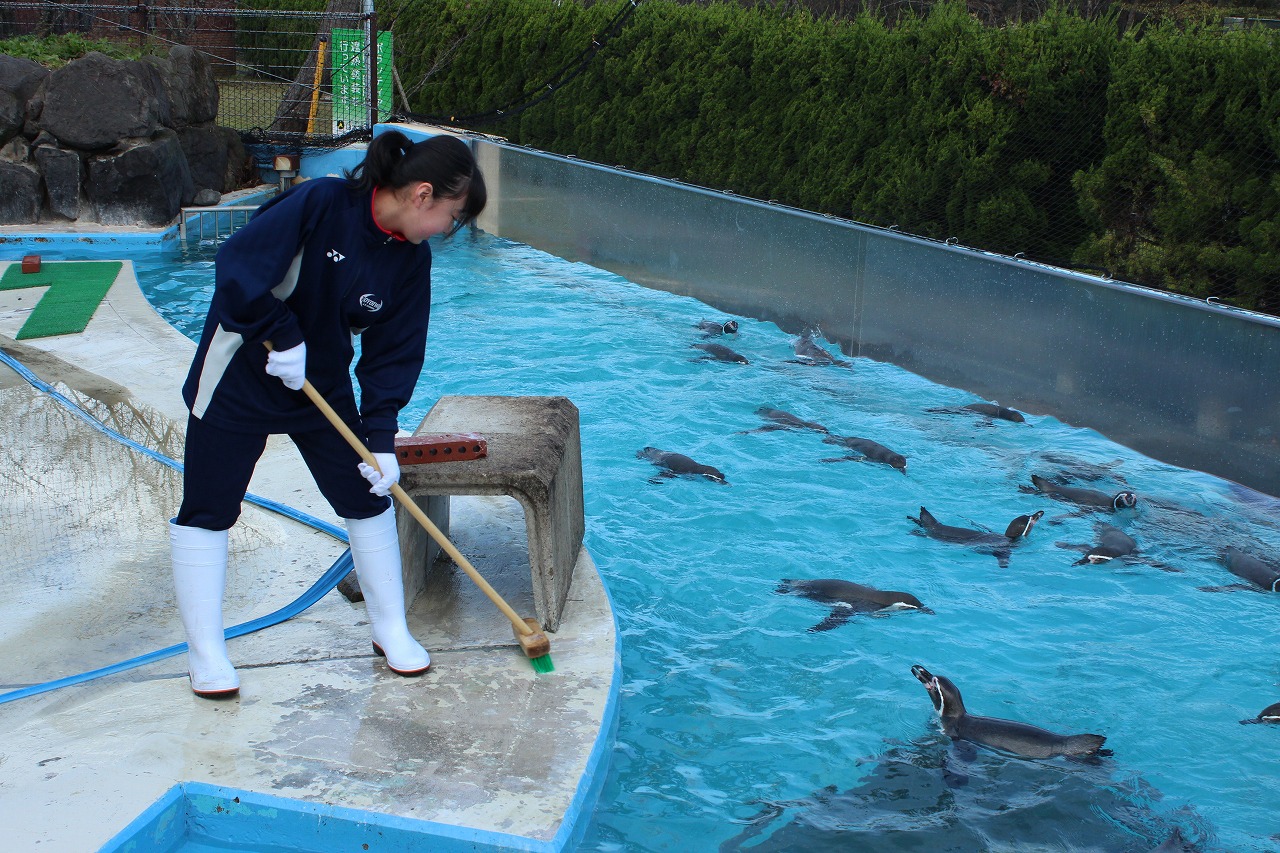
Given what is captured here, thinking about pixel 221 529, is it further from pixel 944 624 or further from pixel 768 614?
pixel 944 624

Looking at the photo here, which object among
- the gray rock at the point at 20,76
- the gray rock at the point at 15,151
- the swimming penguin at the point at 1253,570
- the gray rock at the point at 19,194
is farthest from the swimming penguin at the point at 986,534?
the gray rock at the point at 20,76

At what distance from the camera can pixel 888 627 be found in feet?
16.4

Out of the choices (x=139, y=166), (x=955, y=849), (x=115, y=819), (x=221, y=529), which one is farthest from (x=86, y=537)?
(x=139, y=166)

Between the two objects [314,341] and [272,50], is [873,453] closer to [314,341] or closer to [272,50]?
[314,341]

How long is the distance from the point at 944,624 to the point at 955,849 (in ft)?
5.86

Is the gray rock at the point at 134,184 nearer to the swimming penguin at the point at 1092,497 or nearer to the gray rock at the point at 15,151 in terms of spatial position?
the gray rock at the point at 15,151

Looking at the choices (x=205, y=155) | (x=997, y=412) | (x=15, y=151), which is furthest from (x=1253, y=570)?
(x=205, y=155)

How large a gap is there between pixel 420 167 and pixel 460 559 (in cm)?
115

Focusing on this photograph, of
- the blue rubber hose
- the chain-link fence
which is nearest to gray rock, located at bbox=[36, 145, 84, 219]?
the chain-link fence

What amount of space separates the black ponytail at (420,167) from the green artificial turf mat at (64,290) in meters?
5.13

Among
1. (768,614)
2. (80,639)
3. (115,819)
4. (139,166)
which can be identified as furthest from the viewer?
(139,166)

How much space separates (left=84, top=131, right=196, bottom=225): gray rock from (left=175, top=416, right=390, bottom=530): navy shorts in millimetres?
10315

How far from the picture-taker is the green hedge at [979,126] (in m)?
7.97

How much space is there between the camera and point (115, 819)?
9.09 feet
